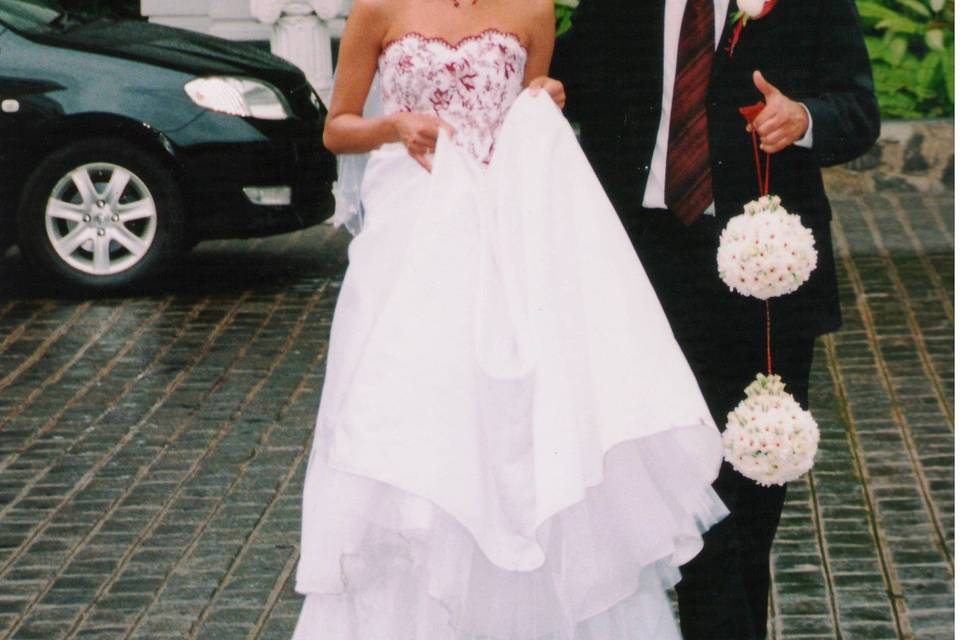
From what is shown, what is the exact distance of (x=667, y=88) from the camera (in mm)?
4301

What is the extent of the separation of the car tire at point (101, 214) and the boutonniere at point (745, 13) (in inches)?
235

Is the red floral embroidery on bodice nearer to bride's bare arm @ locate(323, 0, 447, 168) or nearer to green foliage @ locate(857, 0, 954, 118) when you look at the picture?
bride's bare arm @ locate(323, 0, 447, 168)

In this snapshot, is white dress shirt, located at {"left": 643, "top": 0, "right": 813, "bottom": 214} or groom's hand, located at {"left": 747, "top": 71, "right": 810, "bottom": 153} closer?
groom's hand, located at {"left": 747, "top": 71, "right": 810, "bottom": 153}

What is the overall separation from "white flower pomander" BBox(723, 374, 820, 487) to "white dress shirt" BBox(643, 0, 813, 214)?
48cm

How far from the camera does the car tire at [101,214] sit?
9.80 meters

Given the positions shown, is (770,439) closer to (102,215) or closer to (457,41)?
(457,41)

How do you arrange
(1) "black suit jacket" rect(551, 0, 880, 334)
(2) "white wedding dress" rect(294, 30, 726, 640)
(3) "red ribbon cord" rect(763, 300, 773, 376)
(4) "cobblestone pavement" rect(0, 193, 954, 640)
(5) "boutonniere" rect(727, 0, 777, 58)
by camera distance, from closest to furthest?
(2) "white wedding dress" rect(294, 30, 726, 640) < (5) "boutonniere" rect(727, 0, 777, 58) < (1) "black suit jacket" rect(551, 0, 880, 334) < (3) "red ribbon cord" rect(763, 300, 773, 376) < (4) "cobblestone pavement" rect(0, 193, 954, 640)

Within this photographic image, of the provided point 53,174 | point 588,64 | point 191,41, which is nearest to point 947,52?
point 191,41

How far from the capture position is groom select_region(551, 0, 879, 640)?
13.8 ft

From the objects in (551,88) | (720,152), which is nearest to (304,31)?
(551,88)

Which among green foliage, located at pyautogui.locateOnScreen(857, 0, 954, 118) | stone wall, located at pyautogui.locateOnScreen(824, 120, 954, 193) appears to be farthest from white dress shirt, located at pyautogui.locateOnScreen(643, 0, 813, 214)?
green foliage, located at pyautogui.locateOnScreen(857, 0, 954, 118)

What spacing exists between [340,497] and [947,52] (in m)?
9.44

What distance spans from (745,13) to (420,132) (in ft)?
2.45

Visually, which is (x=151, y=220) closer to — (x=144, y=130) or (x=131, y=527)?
(x=144, y=130)
